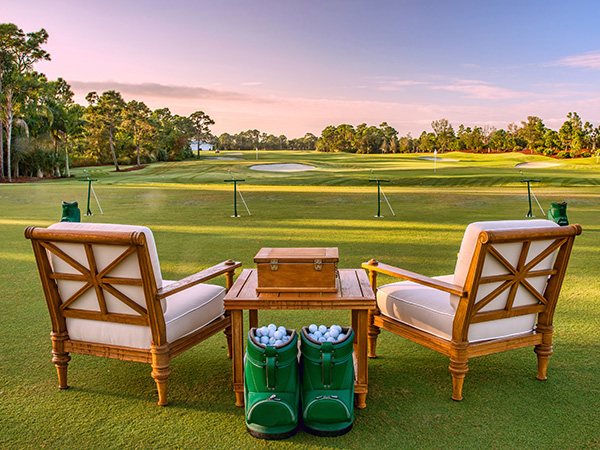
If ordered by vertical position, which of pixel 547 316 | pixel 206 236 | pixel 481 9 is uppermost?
pixel 481 9

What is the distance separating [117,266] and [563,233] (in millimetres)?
2897

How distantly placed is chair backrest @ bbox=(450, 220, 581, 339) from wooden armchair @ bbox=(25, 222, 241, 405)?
1834 millimetres

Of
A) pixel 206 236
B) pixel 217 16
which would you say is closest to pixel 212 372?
pixel 206 236

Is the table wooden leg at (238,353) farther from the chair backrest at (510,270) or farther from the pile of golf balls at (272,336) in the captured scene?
the chair backrest at (510,270)

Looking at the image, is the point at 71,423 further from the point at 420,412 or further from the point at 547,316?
the point at 547,316

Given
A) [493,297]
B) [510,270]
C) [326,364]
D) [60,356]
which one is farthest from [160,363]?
[510,270]

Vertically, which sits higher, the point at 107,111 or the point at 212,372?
the point at 107,111

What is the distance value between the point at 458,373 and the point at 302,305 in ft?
3.80

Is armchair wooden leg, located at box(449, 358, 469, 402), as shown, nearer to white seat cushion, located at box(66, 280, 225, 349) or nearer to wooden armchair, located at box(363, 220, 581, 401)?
wooden armchair, located at box(363, 220, 581, 401)

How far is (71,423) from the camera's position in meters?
2.85

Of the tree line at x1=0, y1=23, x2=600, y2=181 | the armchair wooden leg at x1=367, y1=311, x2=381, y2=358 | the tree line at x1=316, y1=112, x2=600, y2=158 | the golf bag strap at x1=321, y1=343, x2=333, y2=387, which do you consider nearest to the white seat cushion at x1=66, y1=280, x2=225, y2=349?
the golf bag strap at x1=321, y1=343, x2=333, y2=387

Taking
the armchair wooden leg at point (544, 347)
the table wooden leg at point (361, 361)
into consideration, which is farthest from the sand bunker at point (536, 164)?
the table wooden leg at point (361, 361)

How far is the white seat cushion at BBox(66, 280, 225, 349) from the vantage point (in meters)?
2.99

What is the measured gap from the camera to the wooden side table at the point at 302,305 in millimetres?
2865
